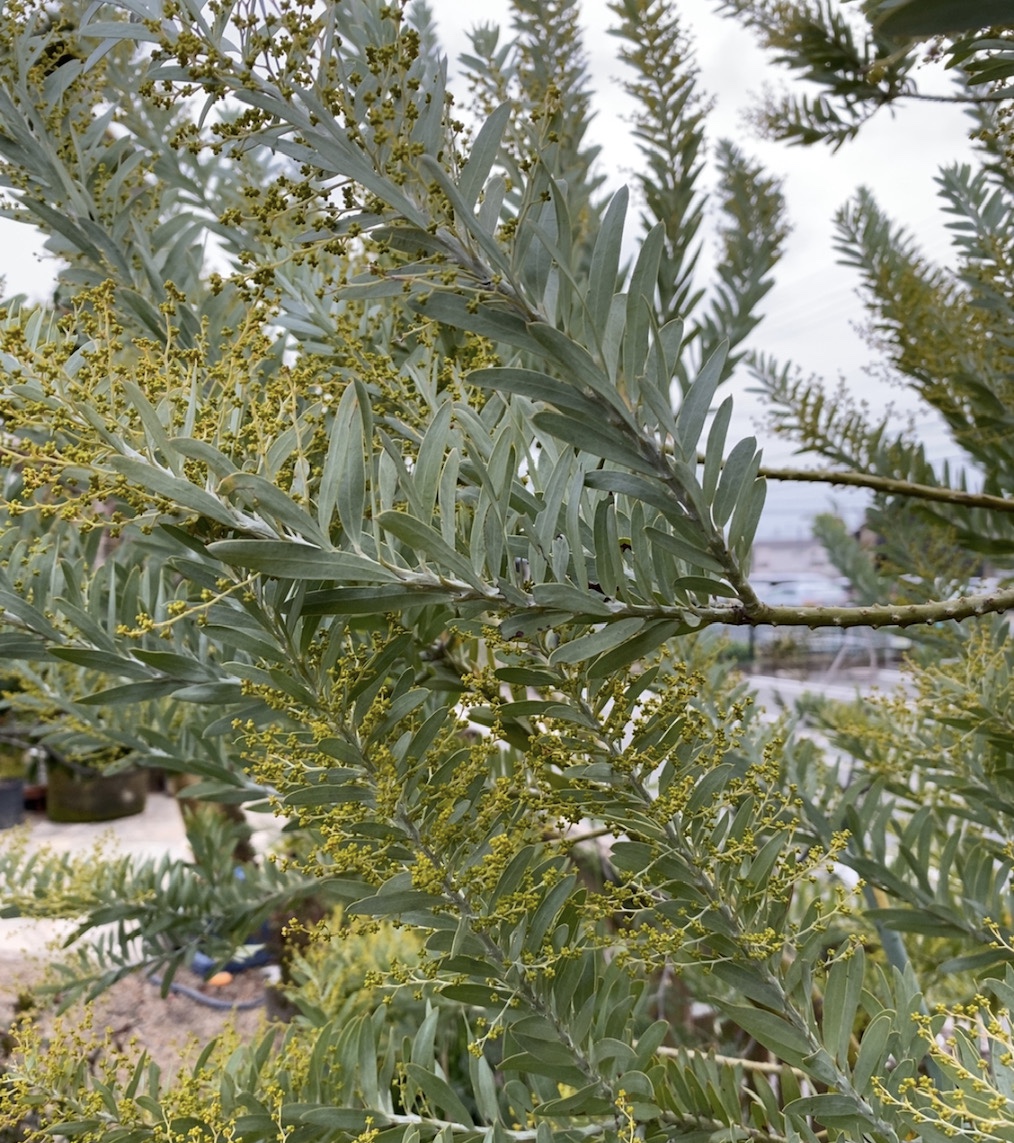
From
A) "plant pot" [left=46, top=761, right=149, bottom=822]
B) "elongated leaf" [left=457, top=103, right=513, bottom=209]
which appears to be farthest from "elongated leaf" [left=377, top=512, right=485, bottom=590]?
"plant pot" [left=46, top=761, right=149, bottom=822]

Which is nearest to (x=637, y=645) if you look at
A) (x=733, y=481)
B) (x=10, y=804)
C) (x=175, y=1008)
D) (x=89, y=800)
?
(x=733, y=481)

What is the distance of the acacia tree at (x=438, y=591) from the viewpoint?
293 mm

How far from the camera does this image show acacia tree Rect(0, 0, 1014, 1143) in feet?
0.96

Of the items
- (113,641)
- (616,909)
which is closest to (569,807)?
(616,909)

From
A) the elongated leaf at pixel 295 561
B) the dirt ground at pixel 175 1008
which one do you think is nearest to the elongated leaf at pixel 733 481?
the elongated leaf at pixel 295 561

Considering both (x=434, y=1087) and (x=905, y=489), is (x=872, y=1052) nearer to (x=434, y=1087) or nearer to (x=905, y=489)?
(x=434, y=1087)

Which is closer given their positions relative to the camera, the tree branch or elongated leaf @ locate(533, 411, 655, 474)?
elongated leaf @ locate(533, 411, 655, 474)

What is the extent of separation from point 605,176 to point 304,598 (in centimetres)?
81

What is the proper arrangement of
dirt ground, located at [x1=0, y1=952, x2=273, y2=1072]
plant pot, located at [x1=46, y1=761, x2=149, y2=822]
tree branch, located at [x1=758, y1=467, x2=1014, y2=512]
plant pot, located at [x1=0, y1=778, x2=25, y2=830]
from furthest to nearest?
plant pot, located at [x1=46, y1=761, x2=149, y2=822]
plant pot, located at [x1=0, y1=778, x2=25, y2=830]
dirt ground, located at [x1=0, y1=952, x2=273, y2=1072]
tree branch, located at [x1=758, y1=467, x2=1014, y2=512]

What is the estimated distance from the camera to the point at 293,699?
370 millimetres

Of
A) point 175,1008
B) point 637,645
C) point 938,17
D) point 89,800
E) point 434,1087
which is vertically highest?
point 938,17

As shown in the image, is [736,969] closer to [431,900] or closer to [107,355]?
[431,900]

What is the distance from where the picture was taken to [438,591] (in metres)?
0.31

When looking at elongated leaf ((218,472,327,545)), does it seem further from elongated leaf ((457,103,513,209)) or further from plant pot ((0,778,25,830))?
plant pot ((0,778,25,830))
